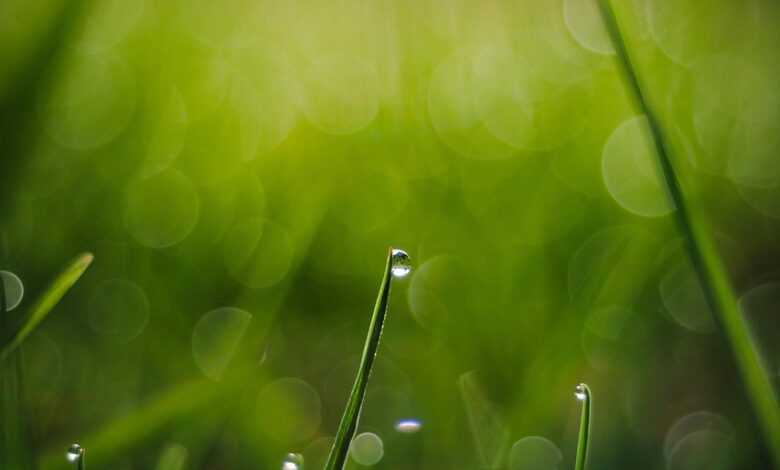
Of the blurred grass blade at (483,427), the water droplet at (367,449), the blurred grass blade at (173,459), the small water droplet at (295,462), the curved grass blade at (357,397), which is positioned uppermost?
the curved grass blade at (357,397)

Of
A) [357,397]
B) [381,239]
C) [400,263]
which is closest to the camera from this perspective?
[357,397]

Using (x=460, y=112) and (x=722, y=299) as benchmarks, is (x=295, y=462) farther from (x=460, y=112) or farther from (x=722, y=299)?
(x=460, y=112)

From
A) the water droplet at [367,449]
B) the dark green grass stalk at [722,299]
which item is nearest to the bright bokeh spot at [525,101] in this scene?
the water droplet at [367,449]

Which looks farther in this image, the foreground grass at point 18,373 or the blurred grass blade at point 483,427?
the blurred grass blade at point 483,427

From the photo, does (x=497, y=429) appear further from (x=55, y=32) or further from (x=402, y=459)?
(x=55, y=32)

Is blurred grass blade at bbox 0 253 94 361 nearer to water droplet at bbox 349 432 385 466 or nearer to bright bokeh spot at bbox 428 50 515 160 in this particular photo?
water droplet at bbox 349 432 385 466

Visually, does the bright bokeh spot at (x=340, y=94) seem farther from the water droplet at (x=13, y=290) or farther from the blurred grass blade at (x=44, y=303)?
the blurred grass blade at (x=44, y=303)

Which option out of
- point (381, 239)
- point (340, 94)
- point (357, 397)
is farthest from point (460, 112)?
point (357, 397)
